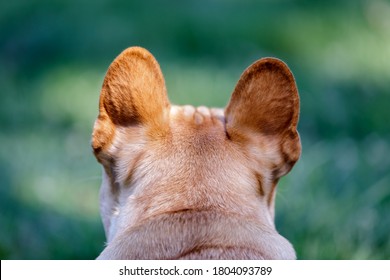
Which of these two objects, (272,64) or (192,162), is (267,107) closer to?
(272,64)

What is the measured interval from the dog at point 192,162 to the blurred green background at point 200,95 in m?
1.04

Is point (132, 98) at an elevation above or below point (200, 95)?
above

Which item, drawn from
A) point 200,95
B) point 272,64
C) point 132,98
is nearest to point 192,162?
point 132,98

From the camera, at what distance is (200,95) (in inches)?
206

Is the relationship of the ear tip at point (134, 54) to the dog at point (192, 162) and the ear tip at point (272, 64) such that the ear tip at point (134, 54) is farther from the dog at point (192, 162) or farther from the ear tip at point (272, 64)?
the ear tip at point (272, 64)

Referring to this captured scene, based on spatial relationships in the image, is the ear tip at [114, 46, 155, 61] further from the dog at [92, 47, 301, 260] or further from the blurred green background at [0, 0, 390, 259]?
the blurred green background at [0, 0, 390, 259]

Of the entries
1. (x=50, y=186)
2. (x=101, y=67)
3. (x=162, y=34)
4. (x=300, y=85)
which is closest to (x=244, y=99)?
(x=50, y=186)

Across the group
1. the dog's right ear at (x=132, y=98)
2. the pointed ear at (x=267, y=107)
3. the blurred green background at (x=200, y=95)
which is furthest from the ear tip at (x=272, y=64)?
the blurred green background at (x=200, y=95)

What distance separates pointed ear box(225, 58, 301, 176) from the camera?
8.36 ft

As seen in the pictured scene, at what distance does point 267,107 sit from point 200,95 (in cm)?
267

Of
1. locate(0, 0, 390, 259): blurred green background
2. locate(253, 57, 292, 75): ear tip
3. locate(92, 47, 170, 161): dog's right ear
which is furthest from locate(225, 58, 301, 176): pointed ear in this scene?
locate(0, 0, 390, 259): blurred green background

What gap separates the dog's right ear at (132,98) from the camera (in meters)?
2.52

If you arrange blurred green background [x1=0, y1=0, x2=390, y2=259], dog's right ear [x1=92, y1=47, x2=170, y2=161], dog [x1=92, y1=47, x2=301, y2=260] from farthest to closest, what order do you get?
blurred green background [x1=0, y1=0, x2=390, y2=259]
dog's right ear [x1=92, y1=47, x2=170, y2=161]
dog [x1=92, y1=47, x2=301, y2=260]

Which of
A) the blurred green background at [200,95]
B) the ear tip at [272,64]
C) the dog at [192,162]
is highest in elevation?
the ear tip at [272,64]
